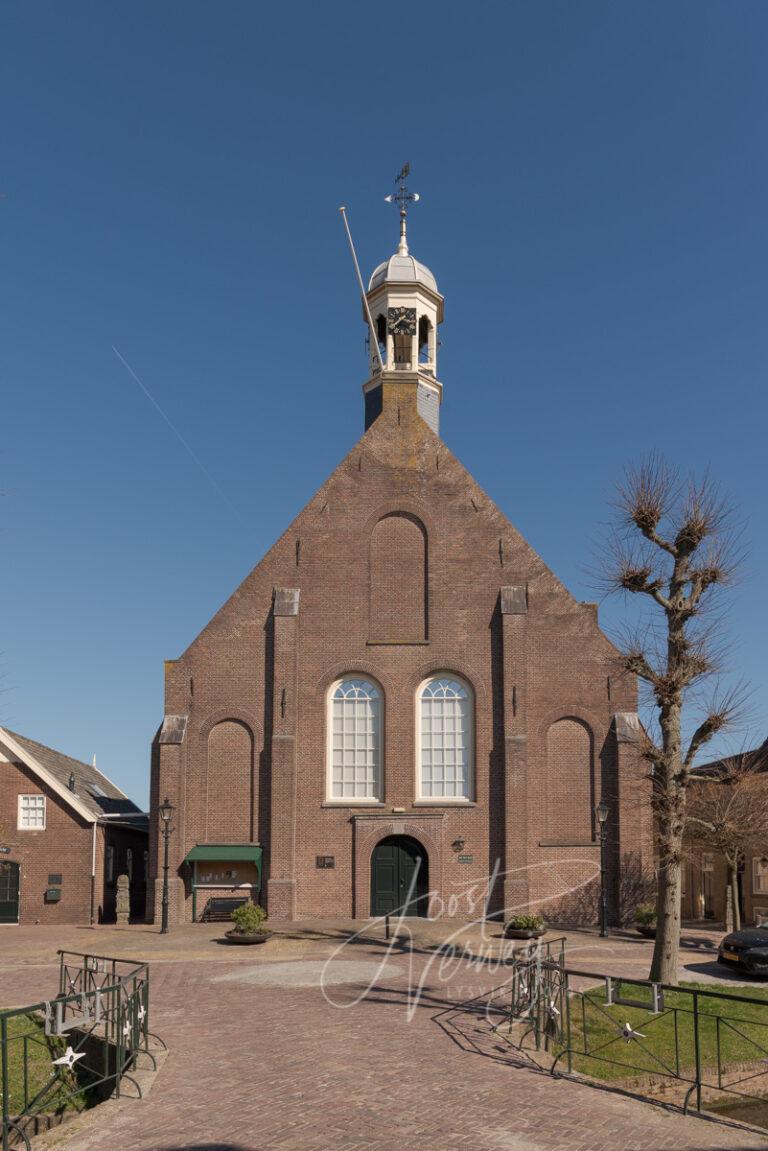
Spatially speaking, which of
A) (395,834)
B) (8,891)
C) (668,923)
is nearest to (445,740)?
(395,834)

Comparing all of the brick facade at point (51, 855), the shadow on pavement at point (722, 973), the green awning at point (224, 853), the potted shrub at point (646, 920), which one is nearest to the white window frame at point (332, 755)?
the green awning at point (224, 853)

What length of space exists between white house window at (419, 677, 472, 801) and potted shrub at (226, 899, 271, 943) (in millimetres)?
8194

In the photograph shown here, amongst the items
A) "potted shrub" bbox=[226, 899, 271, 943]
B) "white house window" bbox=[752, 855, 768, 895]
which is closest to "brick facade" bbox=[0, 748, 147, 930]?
"potted shrub" bbox=[226, 899, 271, 943]

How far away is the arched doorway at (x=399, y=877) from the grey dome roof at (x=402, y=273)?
69.6ft

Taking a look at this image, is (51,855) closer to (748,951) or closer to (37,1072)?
(37,1072)

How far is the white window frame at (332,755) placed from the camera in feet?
111

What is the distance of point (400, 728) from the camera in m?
34.3

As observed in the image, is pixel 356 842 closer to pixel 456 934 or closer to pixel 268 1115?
pixel 456 934

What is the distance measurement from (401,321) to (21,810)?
893 inches

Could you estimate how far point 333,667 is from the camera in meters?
34.7

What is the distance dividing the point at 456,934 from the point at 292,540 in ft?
46.1

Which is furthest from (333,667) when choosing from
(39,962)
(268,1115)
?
(268,1115)

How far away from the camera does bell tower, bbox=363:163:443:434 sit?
1535 inches

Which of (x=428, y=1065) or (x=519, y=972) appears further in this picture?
(x=519, y=972)
